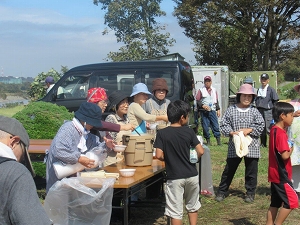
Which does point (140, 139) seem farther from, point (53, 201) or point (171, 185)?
point (53, 201)

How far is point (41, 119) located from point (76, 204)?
140 inches

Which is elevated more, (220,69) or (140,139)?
(220,69)

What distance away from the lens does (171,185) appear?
4.56 meters

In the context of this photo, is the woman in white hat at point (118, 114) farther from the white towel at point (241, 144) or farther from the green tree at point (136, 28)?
the green tree at point (136, 28)

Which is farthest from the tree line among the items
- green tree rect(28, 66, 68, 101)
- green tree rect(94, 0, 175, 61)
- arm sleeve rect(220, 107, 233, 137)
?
arm sleeve rect(220, 107, 233, 137)

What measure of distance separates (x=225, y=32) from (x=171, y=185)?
83.7 ft

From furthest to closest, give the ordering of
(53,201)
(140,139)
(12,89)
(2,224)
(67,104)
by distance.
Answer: (12,89), (67,104), (140,139), (53,201), (2,224)

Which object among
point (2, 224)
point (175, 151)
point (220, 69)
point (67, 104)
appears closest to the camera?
point (2, 224)

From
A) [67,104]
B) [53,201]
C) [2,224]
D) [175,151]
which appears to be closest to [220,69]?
[67,104]

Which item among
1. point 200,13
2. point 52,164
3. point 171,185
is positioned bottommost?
point 171,185

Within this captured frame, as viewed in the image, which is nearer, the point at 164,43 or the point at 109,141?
the point at 109,141

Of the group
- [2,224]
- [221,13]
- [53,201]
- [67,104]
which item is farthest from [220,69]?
[2,224]

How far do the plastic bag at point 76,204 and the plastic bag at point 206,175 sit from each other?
2.82 metres

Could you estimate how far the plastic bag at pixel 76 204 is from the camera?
11.9 feet
